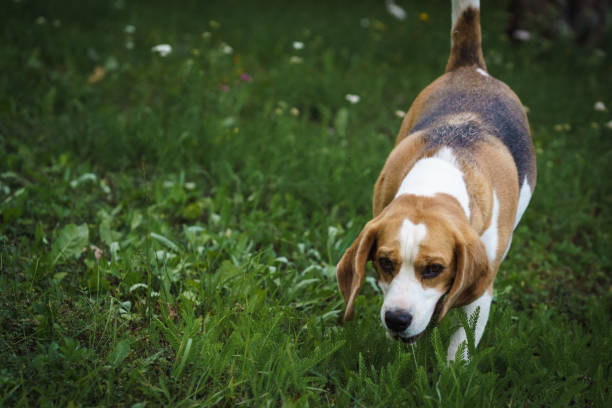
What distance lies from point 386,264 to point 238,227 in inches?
65.3

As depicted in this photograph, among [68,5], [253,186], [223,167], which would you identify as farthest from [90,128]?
[68,5]

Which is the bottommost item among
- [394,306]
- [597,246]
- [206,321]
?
[597,246]

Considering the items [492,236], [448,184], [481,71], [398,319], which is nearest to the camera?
[398,319]

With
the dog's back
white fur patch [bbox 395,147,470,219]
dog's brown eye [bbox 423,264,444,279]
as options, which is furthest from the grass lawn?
the dog's back

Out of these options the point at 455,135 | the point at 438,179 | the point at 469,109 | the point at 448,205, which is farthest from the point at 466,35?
the point at 448,205

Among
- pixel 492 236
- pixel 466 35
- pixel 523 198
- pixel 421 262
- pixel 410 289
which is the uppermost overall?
pixel 466 35

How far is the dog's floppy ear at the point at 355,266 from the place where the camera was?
2.34m

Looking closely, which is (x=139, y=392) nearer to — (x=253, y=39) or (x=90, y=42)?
(x=90, y=42)

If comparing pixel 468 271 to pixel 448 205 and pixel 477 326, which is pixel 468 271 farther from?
pixel 477 326

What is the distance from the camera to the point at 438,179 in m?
2.57

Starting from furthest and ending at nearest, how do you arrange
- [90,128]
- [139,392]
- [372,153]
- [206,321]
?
1. [372,153]
2. [90,128]
3. [206,321]
4. [139,392]

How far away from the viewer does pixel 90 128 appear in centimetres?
439

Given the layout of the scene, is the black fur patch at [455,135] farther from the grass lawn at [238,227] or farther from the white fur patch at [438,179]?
the grass lawn at [238,227]

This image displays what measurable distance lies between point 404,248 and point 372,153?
2668mm
